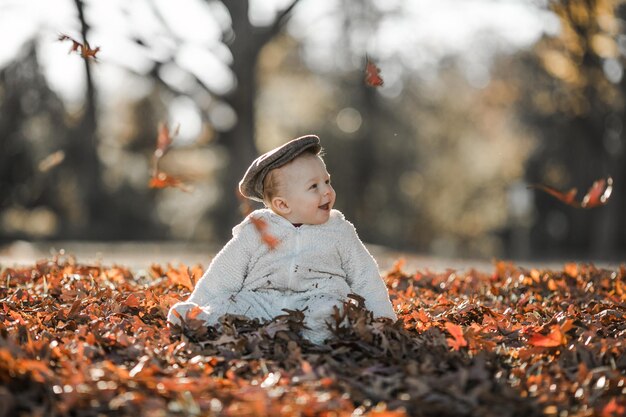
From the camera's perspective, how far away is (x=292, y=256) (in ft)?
12.8

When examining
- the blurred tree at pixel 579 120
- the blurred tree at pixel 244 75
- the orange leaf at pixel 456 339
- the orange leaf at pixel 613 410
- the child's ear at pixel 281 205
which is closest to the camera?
the orange leaf at pixel 613 410

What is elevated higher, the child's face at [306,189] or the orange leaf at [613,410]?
the child's face at [306,189]

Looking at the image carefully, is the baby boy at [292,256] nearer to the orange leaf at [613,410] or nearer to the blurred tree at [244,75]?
the orange leaf at [613,410]

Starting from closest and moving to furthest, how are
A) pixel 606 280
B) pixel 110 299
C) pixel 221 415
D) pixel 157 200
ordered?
1. pixel 221 415
2. pixel 110 299
3. pixel 606 280
4. pixel 157 200

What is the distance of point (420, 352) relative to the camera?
3.31m

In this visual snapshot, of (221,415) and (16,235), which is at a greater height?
(221,415)

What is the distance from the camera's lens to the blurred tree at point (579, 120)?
15.5 metres

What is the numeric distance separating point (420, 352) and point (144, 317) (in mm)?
1563

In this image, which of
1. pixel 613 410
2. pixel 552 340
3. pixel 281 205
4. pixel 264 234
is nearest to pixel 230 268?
pixel 264 234

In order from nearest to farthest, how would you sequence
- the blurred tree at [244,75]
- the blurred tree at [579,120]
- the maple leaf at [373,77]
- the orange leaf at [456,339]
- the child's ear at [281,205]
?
the orange leaf at [456,339]
the child's ear at [281,205]
the maple leaf at [373,77]
the blurred tree at [244,75]
the blurred tree at [579,120]

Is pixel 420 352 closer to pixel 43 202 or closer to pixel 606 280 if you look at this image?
pixel 606 280

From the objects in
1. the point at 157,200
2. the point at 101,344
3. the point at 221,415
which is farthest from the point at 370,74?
the point at 157,200

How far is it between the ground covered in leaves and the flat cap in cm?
71

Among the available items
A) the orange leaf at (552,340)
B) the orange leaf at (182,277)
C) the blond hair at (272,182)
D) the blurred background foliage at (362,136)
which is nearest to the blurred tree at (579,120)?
the blurred background foliage at (362,136)
